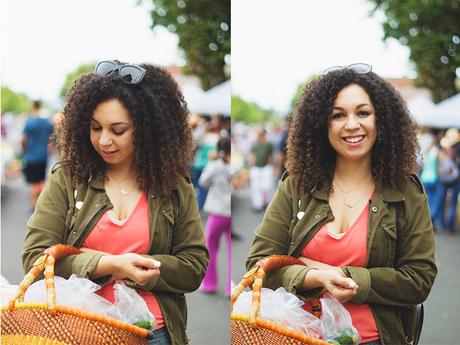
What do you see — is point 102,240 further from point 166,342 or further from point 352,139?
point 352,139

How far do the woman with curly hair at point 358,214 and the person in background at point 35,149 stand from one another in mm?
2078

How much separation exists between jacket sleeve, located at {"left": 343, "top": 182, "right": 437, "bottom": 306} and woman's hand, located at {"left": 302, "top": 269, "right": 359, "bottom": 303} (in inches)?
1.8

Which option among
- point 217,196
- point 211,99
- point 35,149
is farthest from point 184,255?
point 35,149

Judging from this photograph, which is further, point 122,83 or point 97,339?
point 122,83

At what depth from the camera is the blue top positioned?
4.08 m

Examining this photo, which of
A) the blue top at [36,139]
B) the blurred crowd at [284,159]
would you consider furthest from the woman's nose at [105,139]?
the blue top at [36,139]

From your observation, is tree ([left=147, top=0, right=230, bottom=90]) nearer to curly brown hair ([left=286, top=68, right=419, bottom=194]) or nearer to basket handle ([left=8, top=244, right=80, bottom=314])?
→ curly brown hair ([left=286, top=68, right=419, bottom=194])

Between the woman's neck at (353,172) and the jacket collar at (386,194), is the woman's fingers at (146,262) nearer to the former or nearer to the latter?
the jacket collar at (386,194)

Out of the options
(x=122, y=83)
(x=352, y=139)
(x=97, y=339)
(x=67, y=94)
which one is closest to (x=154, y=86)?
(x=122, y=83)

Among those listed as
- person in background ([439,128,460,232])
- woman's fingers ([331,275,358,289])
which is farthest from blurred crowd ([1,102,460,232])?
woman's fingers ([331,275,358,289])

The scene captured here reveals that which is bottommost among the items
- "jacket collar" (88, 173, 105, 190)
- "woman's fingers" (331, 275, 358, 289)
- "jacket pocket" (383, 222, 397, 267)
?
"woman's fingers" (331, 275, 358, 289)

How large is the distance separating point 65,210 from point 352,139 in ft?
3.08

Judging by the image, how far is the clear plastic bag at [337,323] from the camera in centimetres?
178

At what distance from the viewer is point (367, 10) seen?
7.62 feet
